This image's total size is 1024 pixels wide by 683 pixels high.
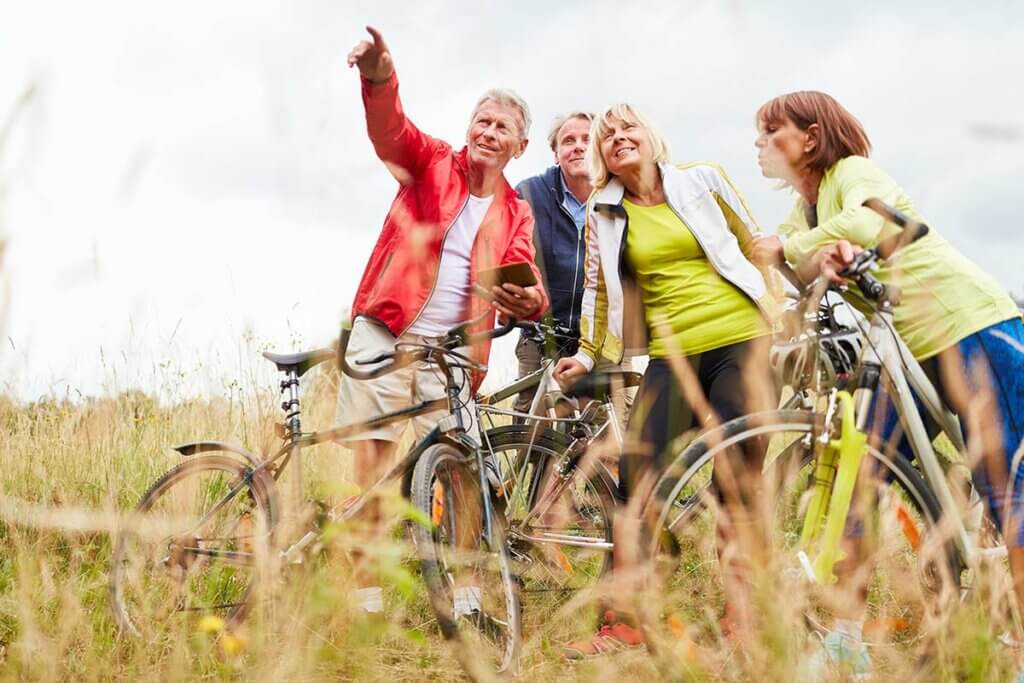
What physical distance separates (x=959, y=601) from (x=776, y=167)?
53.1 inches

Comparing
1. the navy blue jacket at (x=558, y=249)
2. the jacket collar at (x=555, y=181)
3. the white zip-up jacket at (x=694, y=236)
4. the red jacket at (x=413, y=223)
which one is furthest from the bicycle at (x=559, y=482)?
the jacket collar at (x=555, y=181)

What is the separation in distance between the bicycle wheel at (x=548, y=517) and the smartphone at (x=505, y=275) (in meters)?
0.60

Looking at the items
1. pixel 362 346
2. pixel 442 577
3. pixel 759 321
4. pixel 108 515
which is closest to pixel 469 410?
pixel 362 346

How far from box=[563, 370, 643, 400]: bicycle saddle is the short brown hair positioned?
42.2 inches

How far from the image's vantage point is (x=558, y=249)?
470 cm

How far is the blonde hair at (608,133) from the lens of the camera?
10.5 feet

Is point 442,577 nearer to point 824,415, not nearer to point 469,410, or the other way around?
point 469,410

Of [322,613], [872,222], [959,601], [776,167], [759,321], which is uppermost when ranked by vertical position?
[776,167]

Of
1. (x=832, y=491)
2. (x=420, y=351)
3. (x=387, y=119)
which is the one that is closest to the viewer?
(x=832, y=491)

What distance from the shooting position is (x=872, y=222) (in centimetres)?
248

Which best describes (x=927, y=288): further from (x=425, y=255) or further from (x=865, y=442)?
(x=425, y=255)

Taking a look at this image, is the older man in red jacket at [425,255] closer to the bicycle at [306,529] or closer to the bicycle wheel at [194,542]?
the bicycle at [306,529]

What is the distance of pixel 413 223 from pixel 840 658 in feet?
6.76

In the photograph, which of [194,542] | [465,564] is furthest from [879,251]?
[194,542]
